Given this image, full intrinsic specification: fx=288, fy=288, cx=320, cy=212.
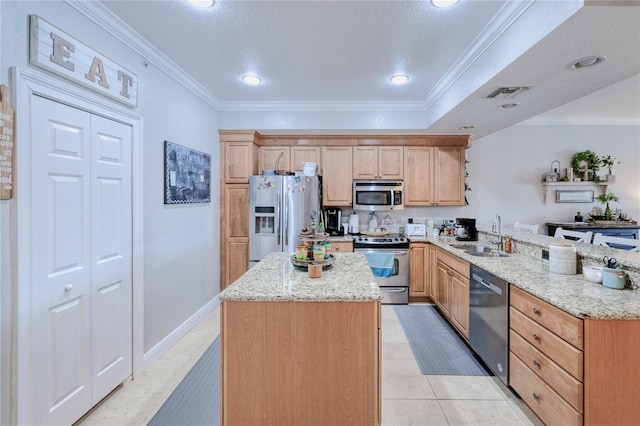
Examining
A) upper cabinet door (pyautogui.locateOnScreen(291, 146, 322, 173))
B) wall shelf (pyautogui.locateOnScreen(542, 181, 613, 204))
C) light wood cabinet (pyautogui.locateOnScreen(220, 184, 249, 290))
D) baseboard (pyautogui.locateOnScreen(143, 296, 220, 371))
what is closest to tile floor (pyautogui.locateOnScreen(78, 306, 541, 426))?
baseboard (pyautogui.locateOnScreen(143, 296, 220, 371))

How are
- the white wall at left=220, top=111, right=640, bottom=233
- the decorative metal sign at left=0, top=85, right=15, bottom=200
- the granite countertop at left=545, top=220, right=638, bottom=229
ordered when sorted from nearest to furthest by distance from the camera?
the decorative metal sign at left=0, top=85, right=15, bottom=200 → the granite countertop at left=545, top=220, right=638, bottom=229 → the white wall at left=220, top=111, right=640, bottom=233

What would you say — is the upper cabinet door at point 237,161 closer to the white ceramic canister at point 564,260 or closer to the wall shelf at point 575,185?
the white ceramic canister at point 564,260

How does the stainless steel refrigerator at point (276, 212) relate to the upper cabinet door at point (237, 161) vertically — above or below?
below

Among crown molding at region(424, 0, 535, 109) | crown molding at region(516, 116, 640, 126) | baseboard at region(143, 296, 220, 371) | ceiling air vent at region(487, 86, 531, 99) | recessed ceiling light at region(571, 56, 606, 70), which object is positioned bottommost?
baseboard at region(143, 296, 220, 371)

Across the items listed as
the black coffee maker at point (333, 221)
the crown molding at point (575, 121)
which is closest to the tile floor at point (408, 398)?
the black coffee maker at point (333, 221)

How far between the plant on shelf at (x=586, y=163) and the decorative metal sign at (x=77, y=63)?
6451mm

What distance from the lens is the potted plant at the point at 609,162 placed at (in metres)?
4.88

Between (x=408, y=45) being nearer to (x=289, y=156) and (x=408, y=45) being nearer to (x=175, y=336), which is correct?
(x=289, y=156)

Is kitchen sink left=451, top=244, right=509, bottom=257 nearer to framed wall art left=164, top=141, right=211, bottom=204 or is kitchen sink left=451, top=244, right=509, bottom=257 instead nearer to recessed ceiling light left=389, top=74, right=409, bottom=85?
recessed ceiling light left=389, top=74, right=409, bottom=85

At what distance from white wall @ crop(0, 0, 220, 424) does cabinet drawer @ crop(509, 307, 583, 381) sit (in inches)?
115

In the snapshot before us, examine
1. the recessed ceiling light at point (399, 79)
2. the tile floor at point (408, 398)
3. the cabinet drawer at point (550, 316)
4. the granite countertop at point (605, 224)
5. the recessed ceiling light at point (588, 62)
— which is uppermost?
the recessed ceiling light at point (399, 79)

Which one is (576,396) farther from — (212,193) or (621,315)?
(212,193)

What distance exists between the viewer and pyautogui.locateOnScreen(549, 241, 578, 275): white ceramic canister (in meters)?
2.18

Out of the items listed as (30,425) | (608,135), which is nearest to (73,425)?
(30,425)
